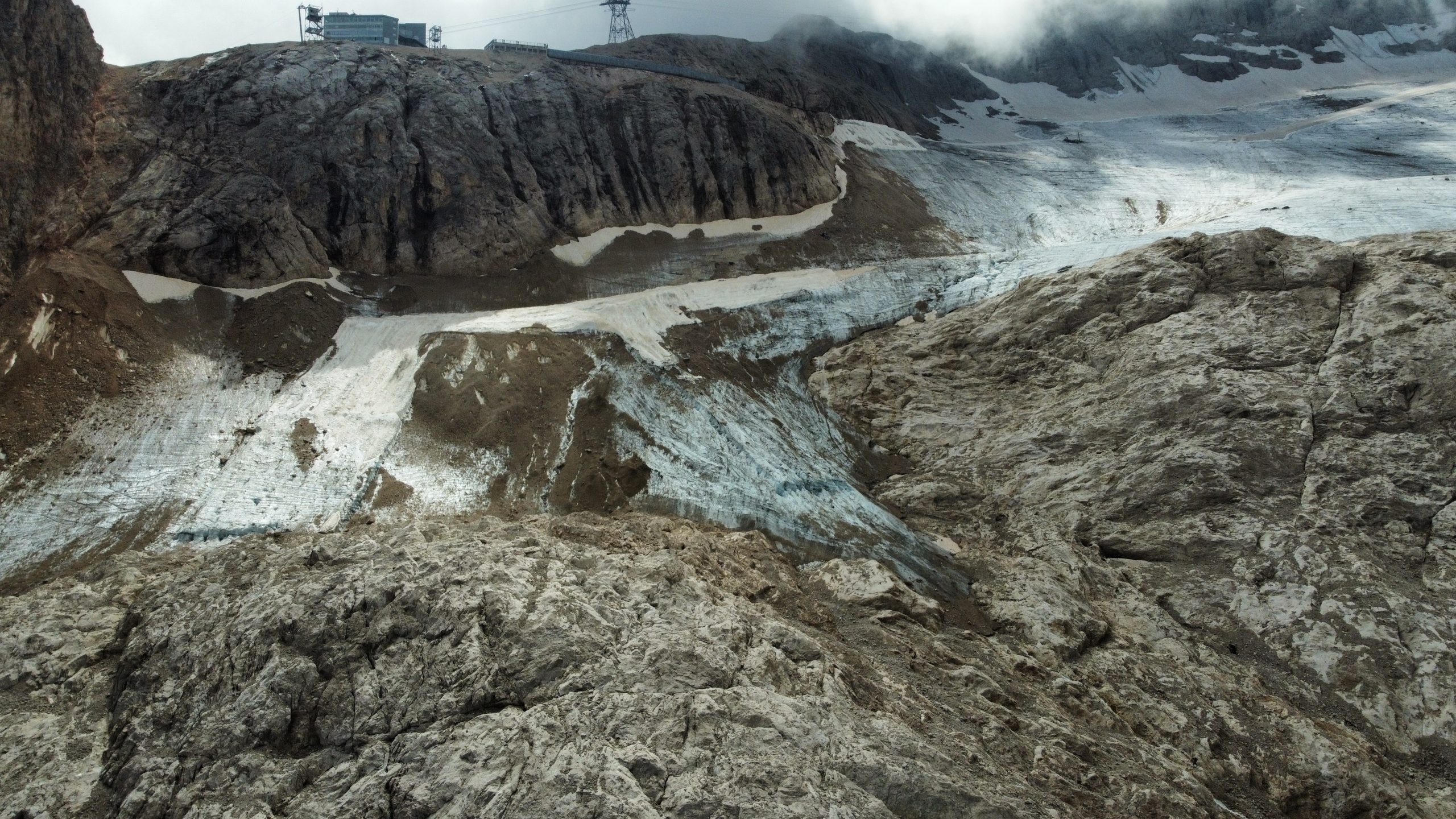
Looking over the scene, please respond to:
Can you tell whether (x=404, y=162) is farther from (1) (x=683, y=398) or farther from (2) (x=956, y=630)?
(2) (x=956, y=630)

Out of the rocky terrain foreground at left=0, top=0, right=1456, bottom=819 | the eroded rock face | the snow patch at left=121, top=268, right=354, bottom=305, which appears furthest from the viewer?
the snow patch at left=121, top=268, right=354, bottom=305

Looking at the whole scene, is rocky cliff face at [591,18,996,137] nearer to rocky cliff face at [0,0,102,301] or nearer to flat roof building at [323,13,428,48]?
flat roof building at [323,13,428,48]

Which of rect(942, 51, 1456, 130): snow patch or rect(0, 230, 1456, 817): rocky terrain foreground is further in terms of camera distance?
rect(942, 51, 1456, 130): snow patch

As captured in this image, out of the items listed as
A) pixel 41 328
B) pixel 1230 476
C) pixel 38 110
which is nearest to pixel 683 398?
pixel 1230 476

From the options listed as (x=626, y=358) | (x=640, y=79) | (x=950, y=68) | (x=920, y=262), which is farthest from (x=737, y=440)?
(x=950, y=68)

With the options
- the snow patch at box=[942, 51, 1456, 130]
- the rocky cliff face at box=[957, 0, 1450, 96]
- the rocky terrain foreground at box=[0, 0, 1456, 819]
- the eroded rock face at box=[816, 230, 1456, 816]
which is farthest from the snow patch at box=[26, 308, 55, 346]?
the rocky cliff face at box=[957, 0, 1450, 96]

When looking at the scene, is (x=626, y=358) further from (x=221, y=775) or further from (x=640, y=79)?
(x=640, y=79)
